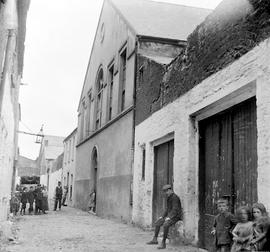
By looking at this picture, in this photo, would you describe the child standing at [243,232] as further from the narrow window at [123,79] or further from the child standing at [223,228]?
the narrow window at [123,79]

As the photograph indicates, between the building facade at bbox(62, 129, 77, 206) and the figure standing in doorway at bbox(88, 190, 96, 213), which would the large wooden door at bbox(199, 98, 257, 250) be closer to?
the figure standing in doorway at bbox(88, 190, 96, 213)

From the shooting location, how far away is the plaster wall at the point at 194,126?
21.3ft

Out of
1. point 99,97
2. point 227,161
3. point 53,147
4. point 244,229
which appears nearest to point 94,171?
point 99,97

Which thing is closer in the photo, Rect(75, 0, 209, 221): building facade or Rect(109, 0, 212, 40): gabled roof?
Rect(75, 0, 209, 221): building facade

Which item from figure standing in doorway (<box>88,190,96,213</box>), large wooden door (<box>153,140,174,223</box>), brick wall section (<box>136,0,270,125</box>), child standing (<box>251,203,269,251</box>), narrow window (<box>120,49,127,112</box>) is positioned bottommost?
figure standing in doorway (<box>88,190,96,213</box>)

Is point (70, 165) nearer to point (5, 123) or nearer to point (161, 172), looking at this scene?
point (161, 172)

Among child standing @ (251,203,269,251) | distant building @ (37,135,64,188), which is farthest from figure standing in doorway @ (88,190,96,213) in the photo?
distant building @ (37,135,64,188)

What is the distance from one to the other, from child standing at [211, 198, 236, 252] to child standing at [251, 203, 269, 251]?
3.90 ft

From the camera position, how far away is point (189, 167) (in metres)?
9.58

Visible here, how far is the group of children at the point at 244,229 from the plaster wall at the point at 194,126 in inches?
25.0

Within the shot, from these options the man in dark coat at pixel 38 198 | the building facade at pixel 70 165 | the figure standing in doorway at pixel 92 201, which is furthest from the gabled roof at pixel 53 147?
the man in dark coat at pixel 38 198

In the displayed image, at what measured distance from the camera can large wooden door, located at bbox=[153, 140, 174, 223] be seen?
1156cm

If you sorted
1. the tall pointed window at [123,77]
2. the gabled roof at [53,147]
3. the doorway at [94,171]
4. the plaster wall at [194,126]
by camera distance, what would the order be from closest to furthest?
the plaster wall at [194,126] → the tall pointed window at [123,77] → the doorway at [94,171] → the gabled roof at [53,147]

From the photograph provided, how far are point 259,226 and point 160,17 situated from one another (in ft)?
47.5
